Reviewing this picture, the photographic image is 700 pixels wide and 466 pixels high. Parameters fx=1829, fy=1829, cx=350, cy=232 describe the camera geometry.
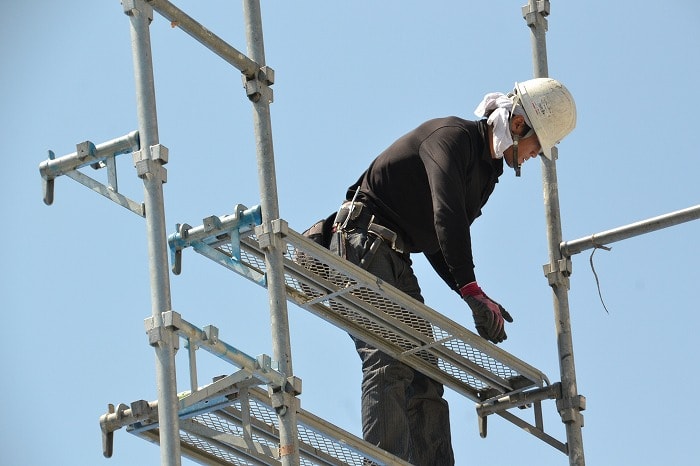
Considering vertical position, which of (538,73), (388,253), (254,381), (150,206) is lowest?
(254,381)

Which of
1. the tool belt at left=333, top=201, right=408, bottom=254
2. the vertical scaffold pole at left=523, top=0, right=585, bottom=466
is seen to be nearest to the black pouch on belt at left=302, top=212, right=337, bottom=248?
the tool belt at left=333, top=201, right=408, bottom=254

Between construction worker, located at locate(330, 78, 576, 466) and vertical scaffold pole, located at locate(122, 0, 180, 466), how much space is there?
204 centimetres

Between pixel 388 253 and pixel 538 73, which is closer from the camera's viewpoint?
pixel 388 253

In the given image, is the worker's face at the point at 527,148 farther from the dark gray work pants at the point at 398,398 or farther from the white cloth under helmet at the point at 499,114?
the dark gray work pants at the point at 398,398

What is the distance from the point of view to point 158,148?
30.6 feet

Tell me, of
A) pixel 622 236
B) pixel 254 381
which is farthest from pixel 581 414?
pixel 254 381

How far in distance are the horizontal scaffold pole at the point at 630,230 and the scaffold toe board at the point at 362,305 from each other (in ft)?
3.19

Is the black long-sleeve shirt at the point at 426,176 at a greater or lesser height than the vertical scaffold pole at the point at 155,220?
greater

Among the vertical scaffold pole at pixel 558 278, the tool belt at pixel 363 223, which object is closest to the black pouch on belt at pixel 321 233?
the tool belt at pixel 363 223

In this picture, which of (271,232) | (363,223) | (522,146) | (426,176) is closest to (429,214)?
(426,176)

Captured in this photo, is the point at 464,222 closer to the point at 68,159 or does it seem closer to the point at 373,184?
the point at 373,184

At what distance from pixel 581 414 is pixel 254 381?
3.15 meters

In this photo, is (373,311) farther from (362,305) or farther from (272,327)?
(272,327)

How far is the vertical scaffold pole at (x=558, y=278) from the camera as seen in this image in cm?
1192
